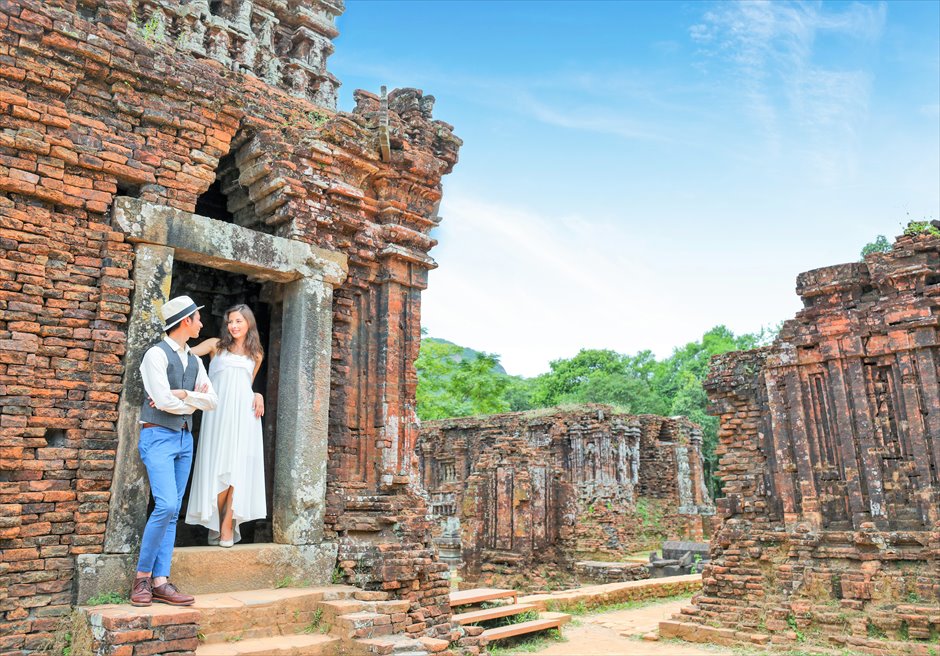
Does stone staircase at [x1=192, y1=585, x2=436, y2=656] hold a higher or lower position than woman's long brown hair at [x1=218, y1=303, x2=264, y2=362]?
Result: lower

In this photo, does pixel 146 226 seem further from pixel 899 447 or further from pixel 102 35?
pixel 899 447

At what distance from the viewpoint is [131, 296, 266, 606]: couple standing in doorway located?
5449 mm

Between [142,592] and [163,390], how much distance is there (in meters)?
1.51

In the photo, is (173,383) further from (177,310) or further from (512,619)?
(512,619)

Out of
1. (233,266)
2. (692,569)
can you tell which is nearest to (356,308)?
(233,266)

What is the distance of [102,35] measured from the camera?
20.2 feet

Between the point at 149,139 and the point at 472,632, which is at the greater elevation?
the point at 149,139

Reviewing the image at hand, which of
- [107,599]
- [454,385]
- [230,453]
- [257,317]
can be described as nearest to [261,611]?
[107,599]

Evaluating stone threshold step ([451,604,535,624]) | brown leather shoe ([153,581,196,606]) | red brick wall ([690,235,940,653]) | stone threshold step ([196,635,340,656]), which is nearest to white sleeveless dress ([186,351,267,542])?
brown leather shoe ([153,581,196,606])

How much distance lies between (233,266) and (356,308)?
1.74 meters

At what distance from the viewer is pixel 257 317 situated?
28.1 ft

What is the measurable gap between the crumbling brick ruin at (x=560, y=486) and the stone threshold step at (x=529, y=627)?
6.03m

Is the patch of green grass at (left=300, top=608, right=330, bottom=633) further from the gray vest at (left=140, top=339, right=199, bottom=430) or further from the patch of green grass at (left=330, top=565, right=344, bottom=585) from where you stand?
the gray vest at (left=140, top=339, right=199, bottom=430)

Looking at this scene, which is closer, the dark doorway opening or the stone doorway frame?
the stone doorway frame
